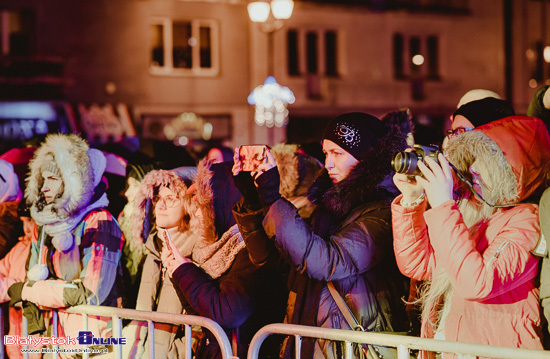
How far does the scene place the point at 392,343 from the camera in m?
2.73

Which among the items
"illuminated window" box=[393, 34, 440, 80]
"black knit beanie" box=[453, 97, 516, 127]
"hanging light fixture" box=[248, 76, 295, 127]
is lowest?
"black knit beanie" box=[453, 97, 516, 127]

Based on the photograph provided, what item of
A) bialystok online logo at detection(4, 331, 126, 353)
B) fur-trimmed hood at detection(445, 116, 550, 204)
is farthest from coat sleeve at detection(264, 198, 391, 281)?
bialystok online logo at detection(4, 331, 126, 353)

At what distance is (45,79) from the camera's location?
21.1 metres

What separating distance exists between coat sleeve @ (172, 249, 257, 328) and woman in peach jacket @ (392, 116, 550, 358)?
0.86 m

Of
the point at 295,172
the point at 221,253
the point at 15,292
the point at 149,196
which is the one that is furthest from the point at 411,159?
the point at 15,292

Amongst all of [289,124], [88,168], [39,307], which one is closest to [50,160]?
[88,168]

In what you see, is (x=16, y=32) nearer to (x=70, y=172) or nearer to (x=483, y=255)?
(x=70, y=172)

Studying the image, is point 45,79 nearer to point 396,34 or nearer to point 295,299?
point 396,34

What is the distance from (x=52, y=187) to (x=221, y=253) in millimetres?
1478

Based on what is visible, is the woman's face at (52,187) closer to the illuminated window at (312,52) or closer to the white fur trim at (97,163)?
the white fur trim at (97,163)

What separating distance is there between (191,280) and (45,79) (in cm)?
1959

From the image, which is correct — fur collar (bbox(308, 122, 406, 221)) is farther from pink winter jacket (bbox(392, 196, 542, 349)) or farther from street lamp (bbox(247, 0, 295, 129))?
street lamp (bbox(247, 0, 295, 129))

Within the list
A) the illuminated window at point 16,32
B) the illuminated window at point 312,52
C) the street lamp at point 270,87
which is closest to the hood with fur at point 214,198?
the street lamp at point 270,87

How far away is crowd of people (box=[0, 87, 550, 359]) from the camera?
8.38 feet
